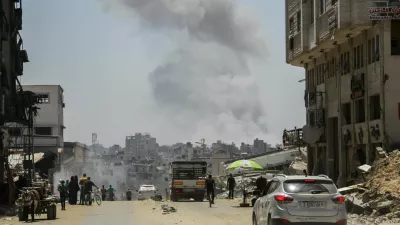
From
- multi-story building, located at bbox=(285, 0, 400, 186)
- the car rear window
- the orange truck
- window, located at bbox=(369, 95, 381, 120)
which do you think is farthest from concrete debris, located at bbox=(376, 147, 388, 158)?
the orange truck

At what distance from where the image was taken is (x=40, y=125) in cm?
9838

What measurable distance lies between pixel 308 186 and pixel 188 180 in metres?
31.0

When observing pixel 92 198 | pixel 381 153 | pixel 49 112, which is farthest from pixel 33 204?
pixel 49 112

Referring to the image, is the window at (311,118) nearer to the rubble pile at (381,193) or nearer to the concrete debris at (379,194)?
the concrete debris at (379,194)

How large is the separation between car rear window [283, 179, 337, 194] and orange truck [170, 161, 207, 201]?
3032 centimetres

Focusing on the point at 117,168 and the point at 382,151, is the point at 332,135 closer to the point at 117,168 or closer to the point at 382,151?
the point at 382,151

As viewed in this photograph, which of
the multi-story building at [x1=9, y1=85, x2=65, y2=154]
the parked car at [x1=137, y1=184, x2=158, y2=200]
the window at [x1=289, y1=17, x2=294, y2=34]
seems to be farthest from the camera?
the multi-story building at [x1=9, y1=85, x2=65, y2=154]

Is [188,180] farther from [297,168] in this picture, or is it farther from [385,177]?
[385,177]

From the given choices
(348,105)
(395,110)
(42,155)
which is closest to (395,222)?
(395,110)

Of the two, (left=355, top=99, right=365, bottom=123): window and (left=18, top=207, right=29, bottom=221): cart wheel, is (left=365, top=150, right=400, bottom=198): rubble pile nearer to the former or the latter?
(left=355, top=99, right=365, bottom=123): window

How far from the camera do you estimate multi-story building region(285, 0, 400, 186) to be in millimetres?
33094

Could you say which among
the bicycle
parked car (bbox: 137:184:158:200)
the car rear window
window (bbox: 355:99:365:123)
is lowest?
parked car (bbox: 137:184:158:200)

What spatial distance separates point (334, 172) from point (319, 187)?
27771mm

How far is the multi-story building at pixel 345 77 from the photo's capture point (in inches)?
1303
